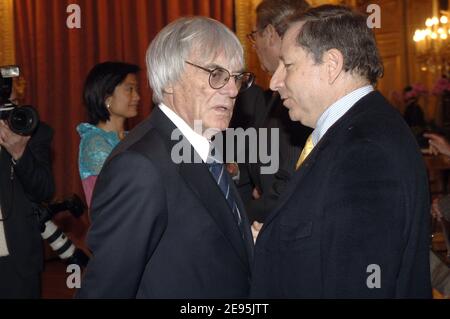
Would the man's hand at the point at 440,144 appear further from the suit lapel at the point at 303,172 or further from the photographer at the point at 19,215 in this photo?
the suit lapel at the point at 303,172

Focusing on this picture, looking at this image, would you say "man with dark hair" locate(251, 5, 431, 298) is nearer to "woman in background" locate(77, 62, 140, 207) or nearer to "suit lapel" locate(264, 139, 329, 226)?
"suit lapel" locate(264, 139, 329, 226)

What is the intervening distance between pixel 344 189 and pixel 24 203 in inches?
62.7

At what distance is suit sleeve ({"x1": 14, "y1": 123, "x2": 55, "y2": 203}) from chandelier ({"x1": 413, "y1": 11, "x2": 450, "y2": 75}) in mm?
7338

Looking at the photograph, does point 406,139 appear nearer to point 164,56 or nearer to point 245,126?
point 164,56

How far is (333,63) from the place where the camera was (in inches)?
61.7

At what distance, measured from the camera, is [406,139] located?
1447 mm

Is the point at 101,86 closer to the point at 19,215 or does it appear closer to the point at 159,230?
the point at 19,215

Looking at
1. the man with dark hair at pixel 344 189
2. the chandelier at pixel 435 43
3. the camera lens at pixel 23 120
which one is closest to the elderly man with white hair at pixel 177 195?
the man with dark hair at pixel 344 189

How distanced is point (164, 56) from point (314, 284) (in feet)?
2.21

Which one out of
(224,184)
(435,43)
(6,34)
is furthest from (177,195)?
(435,43)

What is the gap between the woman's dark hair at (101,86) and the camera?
3326 millimetres

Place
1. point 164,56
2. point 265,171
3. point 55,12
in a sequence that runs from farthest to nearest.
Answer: point 55,12 < point 265,171 < point 164,56

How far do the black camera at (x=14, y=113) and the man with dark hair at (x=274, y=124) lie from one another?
0.97 metres
